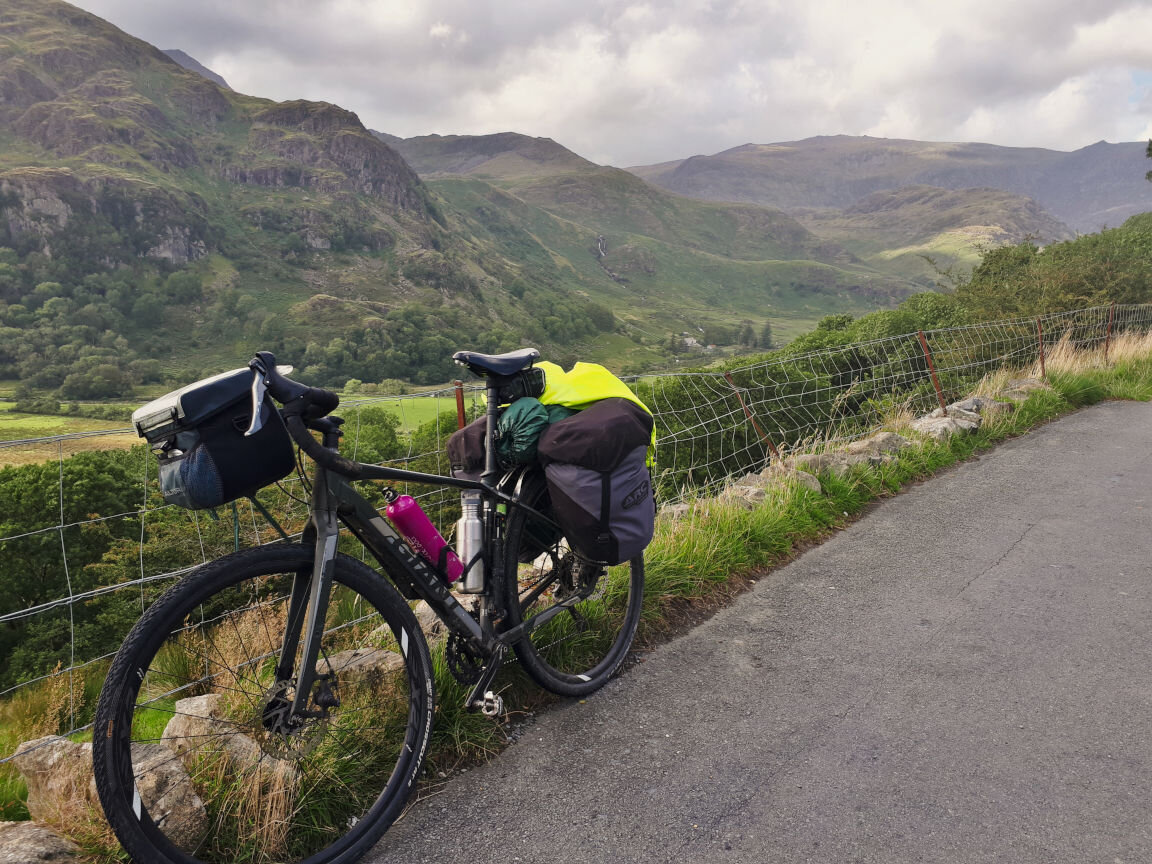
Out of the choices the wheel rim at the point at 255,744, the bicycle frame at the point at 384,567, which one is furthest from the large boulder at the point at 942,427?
the wheel rim at the point at 255,744

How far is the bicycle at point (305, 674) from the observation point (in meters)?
2.02

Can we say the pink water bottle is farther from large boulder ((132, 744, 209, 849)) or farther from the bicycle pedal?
large boulder ((132, 744, 209, 849))

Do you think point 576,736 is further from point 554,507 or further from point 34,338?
point 34,338

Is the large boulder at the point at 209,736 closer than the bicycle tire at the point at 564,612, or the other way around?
the large boulder at the point at 209,736

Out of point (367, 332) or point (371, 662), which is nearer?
point (371, 662)

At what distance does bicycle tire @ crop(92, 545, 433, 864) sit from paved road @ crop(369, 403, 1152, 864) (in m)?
0.24

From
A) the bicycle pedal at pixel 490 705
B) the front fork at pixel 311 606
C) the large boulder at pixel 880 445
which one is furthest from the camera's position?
the large boulder at pixel 880 445

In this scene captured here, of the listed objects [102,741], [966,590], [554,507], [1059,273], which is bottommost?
[966,590]

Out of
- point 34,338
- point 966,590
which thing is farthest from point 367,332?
point 966,590

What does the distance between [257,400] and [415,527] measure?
0.81 meters

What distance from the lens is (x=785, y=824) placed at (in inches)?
97.6

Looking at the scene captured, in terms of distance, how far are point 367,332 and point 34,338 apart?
71756 millimetres

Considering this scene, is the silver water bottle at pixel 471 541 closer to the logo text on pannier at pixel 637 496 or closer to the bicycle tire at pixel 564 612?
the bicycle tire at pixel 564 612

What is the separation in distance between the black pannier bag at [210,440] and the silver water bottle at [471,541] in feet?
2.92
